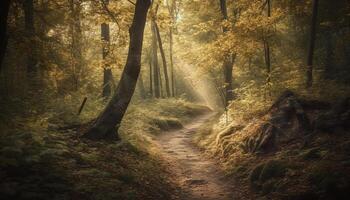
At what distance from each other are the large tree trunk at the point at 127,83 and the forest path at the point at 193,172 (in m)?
2.96

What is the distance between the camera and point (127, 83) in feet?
34.7

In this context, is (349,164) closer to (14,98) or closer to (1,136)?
(1,136)

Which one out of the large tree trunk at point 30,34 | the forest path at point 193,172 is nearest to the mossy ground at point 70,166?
the forest path at point 193,172

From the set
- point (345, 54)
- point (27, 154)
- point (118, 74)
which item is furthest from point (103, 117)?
point (118, 74)

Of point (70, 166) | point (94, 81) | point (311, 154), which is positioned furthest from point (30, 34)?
point (311, 154)

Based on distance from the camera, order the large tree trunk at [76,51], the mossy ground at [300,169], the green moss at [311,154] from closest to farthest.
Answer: the mossy ground at [300,169] → the green moss at [311,154] → the large tree trunk at [76,51]

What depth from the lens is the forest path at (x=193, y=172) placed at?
8.99 meters

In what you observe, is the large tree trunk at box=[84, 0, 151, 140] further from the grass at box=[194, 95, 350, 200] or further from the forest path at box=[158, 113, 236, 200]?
the grass at box=[194, 95, 350, 200]

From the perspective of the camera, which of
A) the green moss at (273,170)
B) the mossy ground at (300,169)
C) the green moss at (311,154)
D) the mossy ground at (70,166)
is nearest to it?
the mossy ground at (70,166)

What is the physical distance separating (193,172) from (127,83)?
417 cm

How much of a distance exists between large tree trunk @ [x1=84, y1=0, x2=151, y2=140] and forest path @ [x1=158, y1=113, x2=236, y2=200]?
116 inches

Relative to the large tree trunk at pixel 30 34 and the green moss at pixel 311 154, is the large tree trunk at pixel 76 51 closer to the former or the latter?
the large tree trunk at pixel 30 34

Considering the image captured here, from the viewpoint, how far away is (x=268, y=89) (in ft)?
44.3

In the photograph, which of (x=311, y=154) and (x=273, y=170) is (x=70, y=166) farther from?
(x=311, y=154)
